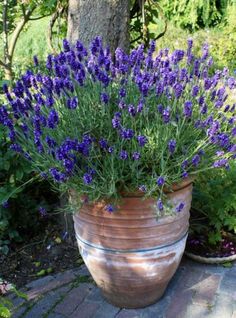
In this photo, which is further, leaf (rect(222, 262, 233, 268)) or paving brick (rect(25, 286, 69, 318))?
leaf (rect(222, 262, 233, 268))

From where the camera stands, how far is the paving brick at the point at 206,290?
8.63 feet

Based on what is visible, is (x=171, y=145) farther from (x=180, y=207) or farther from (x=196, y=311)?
(x=196, y=311)

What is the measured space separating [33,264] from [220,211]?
1322 millimetres

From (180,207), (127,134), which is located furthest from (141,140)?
(180,207)

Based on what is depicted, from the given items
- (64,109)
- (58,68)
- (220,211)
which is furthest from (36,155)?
(220,211)

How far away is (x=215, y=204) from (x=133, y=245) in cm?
84

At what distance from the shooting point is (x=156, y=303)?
2648mm

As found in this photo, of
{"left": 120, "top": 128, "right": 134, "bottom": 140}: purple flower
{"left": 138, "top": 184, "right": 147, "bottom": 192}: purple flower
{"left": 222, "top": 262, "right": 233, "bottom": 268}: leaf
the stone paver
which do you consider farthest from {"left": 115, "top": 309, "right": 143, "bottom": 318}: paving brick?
{"left": 120, "top": 128, "right": 134, "bottom": 140}: purple flower

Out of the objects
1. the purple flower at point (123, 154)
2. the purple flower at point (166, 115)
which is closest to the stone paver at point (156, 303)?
the purple flower at point (123, 154)

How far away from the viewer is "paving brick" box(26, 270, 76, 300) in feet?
9.29

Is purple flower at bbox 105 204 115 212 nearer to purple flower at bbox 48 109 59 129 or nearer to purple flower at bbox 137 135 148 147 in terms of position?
purple flower at bbox 137 135 148 147

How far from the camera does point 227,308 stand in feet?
8.36

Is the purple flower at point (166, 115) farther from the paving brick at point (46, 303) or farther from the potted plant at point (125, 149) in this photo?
the paving brick at point (46, 303)

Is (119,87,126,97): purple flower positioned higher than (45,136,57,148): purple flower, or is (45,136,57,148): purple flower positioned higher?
(119,87,126,97): purple flower
